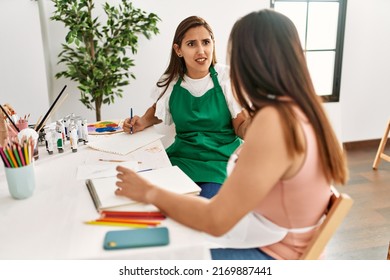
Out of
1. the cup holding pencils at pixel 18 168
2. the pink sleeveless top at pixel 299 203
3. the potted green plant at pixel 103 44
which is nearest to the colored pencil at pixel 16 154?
the cup holding pencils at pixel 18 168

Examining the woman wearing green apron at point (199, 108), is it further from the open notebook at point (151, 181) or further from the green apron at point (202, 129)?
the open notebook at point (151, 181)

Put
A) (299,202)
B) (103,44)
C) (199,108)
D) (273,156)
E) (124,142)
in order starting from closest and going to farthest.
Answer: (273,156) → (299,202) → (124,142) → (199,108) → (103,44)

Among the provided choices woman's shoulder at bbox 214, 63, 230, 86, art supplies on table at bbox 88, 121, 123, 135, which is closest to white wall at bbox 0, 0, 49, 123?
art supplies on table at bbox 88, 121, 123, 135

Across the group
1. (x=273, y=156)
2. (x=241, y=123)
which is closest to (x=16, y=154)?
(x=273, y=156)

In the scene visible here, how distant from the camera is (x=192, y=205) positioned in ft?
2.89

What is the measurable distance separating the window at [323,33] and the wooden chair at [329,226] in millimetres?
2767

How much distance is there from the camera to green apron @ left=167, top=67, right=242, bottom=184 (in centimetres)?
164

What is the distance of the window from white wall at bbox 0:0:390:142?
0.24 ft

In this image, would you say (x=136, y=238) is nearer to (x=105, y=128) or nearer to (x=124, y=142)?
(x=124, y=142)

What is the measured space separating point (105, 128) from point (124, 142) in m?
0.28

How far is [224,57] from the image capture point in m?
3.38

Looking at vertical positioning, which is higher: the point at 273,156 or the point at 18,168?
the point at 273,156

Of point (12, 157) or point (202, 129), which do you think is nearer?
point (12, 157)

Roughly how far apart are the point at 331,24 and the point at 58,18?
2.51 metres
